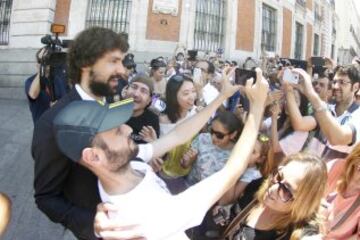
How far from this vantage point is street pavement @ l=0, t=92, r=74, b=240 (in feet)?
12.4

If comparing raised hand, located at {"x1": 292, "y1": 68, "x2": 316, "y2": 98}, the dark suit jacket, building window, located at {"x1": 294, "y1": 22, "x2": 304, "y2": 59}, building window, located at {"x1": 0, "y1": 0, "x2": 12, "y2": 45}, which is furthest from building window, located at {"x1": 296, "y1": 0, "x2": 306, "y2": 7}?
the dark suit jacket

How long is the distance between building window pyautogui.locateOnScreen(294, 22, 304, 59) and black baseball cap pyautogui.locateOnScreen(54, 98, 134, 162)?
22.8 metres

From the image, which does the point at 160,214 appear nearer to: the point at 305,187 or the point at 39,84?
the point at 305,187

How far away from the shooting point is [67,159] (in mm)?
1719

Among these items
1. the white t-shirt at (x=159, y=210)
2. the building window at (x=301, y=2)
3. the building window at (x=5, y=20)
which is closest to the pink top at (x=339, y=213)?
the white t-shirt at (x=159, y=210)

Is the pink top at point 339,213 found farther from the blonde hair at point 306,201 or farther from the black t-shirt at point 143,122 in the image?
the black t-shirt at point 143,122

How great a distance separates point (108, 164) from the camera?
1.49 meters

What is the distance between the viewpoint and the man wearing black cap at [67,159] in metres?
1.73

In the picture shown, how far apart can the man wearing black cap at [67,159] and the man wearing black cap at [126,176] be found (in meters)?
0.22

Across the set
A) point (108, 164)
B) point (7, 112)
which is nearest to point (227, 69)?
point (108, 164)

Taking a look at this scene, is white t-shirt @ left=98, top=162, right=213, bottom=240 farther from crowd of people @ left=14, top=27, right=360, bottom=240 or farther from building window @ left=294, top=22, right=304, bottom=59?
building window @ left=294, top=22, right=304, bottom=59

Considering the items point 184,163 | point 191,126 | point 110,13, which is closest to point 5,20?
point 110,13

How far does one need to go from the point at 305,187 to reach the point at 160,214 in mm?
968

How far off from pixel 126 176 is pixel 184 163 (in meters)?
1.50
